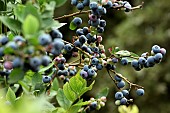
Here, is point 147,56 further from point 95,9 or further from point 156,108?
point 156,108

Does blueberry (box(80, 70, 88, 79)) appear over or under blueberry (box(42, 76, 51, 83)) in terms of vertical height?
over

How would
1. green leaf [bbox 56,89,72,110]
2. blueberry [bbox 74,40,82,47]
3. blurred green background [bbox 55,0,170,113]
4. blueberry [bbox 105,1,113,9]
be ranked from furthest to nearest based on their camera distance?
blurred green background [bbox 55,0,170,113]
green leaf [bbox 56,89,72,110]
blueberry [bbox 74,40,82,47]
blueberry [bbox 105,1,113,9]

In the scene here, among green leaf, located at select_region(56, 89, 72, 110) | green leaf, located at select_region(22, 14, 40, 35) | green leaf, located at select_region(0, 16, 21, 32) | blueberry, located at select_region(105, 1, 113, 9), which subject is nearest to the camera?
green leaf, located at select_region(22, 14, 40, 35)

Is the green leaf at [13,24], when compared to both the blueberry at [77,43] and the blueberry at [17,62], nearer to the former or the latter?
the blueberry at [17,62]

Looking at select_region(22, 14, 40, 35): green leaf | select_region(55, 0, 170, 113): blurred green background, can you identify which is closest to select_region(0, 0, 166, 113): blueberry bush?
select_region(22, 14, 40, 35): green leaf

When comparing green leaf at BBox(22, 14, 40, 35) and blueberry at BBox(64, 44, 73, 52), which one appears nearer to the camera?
green leaf at BBox(22, 14, 40, 35)

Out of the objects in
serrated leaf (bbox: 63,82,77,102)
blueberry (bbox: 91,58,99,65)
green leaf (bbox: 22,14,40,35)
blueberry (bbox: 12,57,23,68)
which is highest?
green leaf (bbox: 22,14,40,35)

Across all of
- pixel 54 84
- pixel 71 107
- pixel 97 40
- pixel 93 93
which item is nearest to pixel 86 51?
pixel 97 40

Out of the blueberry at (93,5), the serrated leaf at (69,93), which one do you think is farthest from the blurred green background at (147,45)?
the blueberry at (93,5)

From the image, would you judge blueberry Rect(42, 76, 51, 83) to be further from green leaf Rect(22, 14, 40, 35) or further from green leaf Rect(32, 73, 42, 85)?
green leaf Rect(22, 14, 40, 35)
